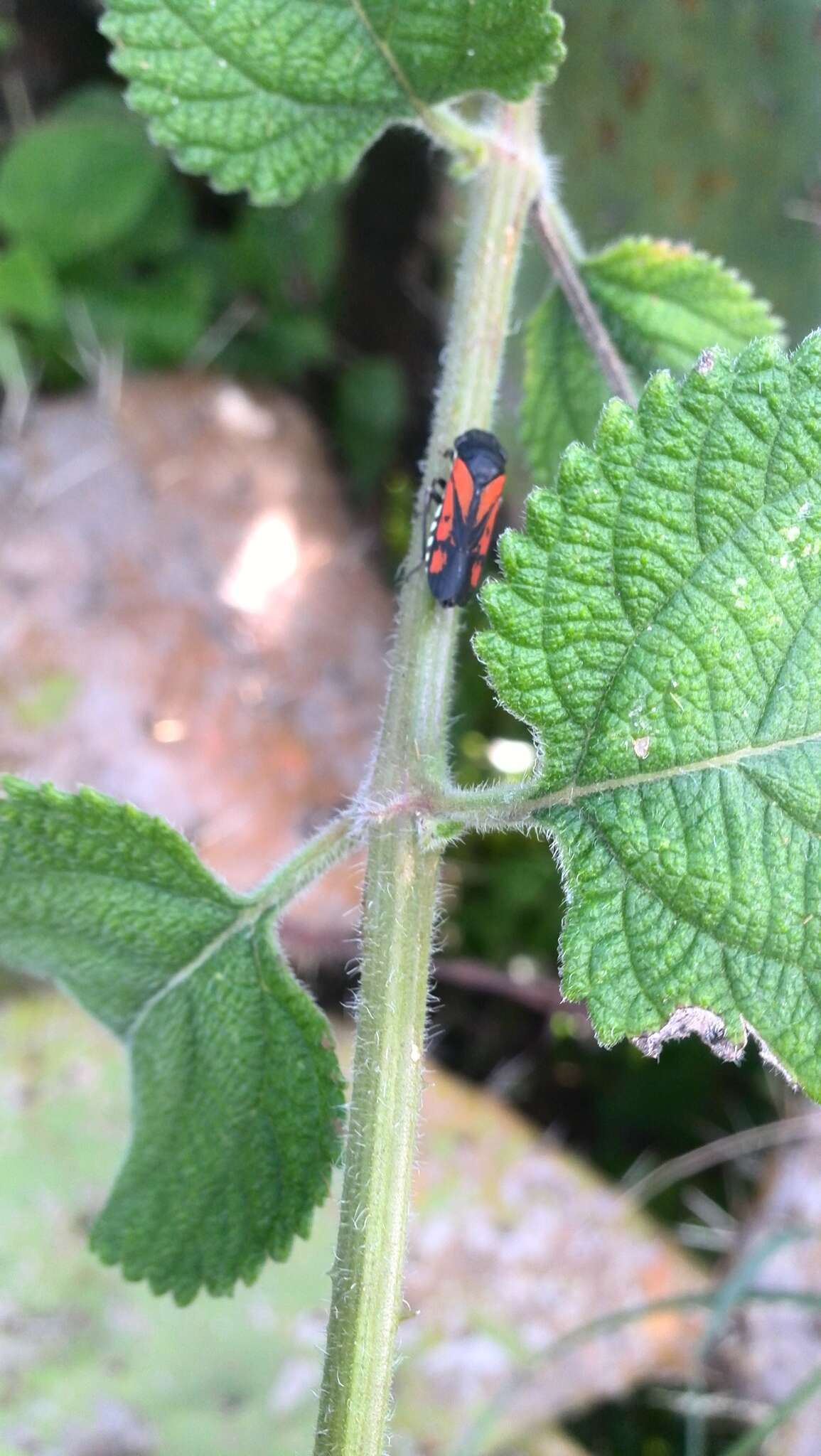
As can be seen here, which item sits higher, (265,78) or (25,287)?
(25,287)

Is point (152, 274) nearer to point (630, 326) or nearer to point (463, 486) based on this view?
point (630, 326)

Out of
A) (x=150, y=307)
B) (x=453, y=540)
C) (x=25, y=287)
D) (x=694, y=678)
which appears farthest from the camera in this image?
(x=150, y=307)

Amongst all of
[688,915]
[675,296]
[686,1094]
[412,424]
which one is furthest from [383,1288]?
[412,424]

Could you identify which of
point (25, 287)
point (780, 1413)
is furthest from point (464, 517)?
point (25, 287)

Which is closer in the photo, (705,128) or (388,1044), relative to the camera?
(388,1044)

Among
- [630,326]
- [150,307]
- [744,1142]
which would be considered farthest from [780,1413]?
[150,307]

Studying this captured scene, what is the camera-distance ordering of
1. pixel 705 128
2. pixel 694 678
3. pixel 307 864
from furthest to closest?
1. pixel 705 128
2. pixel 307 864
3. pixel 694 678

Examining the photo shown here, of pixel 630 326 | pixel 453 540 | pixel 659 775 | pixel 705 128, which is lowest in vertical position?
pixel 659 775
